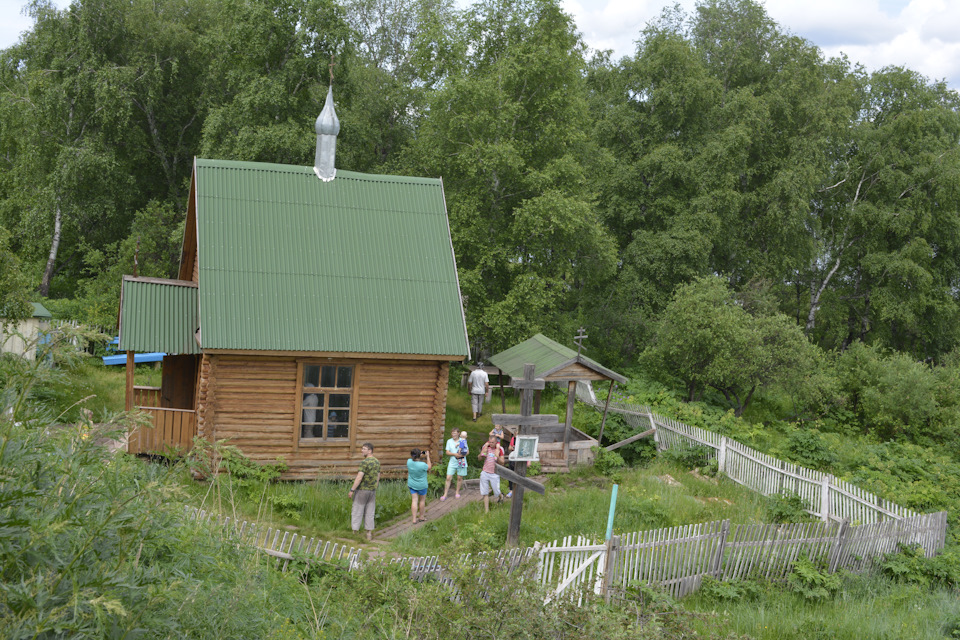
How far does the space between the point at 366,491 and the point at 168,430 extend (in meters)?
4.81

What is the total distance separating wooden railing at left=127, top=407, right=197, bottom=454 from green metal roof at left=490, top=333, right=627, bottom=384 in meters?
6.68

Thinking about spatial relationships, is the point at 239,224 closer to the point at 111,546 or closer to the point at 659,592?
the point at 659,592

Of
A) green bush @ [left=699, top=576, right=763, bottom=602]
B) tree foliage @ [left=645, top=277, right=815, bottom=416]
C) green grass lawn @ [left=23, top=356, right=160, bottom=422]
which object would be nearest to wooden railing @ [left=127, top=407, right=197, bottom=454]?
green grass lawn @ [left=23, top=356, right=160, bottom=422]

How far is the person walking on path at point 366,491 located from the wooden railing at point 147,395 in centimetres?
719

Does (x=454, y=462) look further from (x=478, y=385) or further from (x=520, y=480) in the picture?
(x=478, y=385)

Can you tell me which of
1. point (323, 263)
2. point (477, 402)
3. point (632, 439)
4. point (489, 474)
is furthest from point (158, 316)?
point (632, 439)

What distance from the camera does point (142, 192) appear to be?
31.2 metres

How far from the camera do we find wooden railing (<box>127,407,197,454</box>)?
13.9 metres

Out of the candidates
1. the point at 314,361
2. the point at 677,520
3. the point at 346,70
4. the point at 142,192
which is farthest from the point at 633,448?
the point at 142,192

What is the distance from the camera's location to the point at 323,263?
15352 millimetres

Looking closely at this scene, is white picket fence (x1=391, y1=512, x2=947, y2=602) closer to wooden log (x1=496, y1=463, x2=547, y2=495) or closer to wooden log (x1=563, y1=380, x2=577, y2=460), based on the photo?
wooden log (x1=496, y1=463, x2=547, y2=495)

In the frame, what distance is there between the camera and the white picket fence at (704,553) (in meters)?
9.12

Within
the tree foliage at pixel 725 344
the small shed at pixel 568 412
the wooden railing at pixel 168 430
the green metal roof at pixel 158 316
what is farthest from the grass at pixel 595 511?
the tree foliage at pixel 725 344

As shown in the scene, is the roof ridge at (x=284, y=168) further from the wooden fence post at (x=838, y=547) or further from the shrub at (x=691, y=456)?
the wooden fence post at (x=838, y=547)
